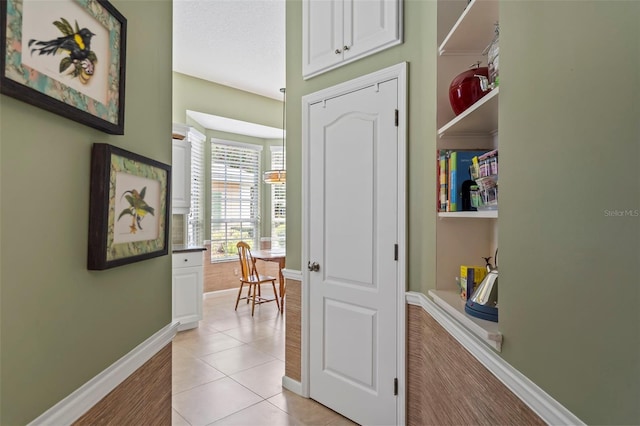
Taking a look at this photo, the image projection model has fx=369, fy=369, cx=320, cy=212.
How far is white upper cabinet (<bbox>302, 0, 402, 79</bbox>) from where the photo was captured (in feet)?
7.00

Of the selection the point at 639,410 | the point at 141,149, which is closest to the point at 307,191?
the point at 141,149

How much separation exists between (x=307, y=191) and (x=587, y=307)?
1.95 metres

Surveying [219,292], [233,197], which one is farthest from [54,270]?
[233,197]

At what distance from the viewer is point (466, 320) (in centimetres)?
132

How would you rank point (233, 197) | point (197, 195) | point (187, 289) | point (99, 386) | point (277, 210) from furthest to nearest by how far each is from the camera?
point (277, 210) → point (233, 197) → point (197, 195) → point (187, 289) → point (99, 386)

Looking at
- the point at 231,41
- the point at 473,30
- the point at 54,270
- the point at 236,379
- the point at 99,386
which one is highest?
the point at 231,41

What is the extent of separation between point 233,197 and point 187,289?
7.71ft

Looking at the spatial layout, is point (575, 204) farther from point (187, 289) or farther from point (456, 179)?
point (187, 289)

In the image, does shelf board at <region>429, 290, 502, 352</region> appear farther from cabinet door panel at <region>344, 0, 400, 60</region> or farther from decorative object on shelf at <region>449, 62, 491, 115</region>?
cabinet door panel at <region>344, 0, 400, 60</region>

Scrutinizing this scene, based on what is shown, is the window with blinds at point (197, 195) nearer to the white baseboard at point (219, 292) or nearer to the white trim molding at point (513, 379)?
the white baseboard at point (219, 292)

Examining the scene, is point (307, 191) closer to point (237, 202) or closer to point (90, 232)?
point (90, 232)

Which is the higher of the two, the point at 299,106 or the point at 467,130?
the point at 299,106

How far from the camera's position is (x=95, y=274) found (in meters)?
0.97

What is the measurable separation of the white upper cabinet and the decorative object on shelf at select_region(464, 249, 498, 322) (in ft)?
4.75
